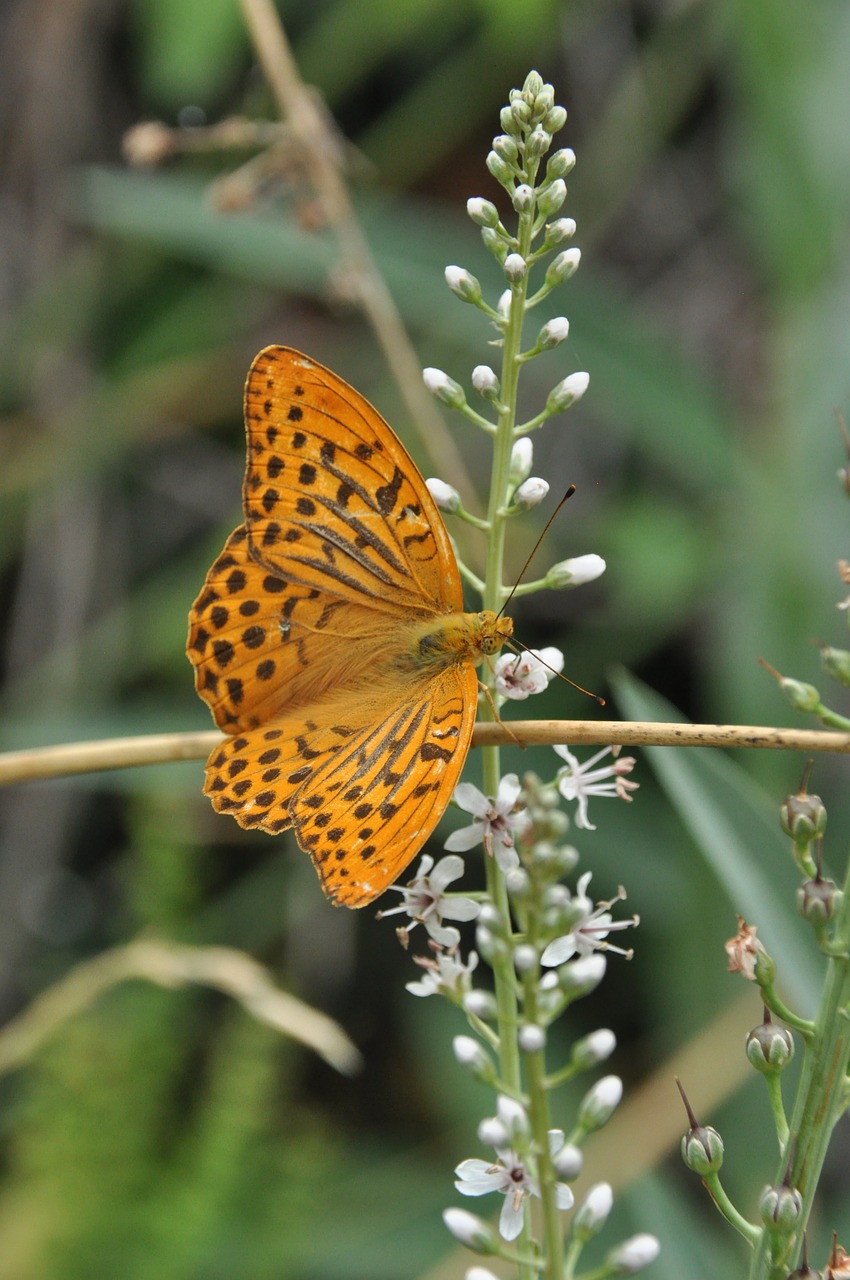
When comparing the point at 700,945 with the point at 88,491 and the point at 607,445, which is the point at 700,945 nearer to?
the point at 607,445

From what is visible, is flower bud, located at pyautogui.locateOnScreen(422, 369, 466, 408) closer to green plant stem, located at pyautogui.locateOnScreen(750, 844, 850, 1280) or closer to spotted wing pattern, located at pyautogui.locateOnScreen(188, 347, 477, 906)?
spotted wing pattern, located at pyautogui.locateOnScreen(188, 347, 477, 906)

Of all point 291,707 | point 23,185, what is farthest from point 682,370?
point 23,185

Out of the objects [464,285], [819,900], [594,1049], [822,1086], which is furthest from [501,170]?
[822,1086]

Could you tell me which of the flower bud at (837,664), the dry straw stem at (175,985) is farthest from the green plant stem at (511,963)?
the dry straw stem at (175,985)

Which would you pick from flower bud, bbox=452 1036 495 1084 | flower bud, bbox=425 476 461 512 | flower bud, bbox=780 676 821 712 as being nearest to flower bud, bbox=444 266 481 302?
flower bud, bbox=425 476 461 512

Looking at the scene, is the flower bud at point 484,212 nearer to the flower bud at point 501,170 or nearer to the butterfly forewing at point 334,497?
the flower bud at point 501,170

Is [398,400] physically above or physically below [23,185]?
below
